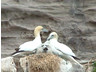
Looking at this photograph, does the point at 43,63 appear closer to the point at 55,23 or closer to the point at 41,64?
the point at 41,64

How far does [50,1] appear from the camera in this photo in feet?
19.4

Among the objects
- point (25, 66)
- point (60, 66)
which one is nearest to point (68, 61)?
point (60, 66)

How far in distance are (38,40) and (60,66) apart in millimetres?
474

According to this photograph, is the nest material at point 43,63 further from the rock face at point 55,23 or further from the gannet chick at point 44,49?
the rock face at point 55,23

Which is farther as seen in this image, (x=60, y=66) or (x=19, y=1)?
(x=19, y=1)

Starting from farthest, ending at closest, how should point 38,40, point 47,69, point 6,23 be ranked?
point 6,23 < point 38,40 < point 47,69

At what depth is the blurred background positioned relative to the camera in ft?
19.1

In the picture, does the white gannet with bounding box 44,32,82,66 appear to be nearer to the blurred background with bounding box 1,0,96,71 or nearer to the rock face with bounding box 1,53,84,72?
the rock face with bounding box 1,53,84,72

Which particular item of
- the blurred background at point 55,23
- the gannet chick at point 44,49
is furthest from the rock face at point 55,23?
the gannet chick at point 44,49

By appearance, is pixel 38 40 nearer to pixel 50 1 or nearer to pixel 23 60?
pixel 23 60

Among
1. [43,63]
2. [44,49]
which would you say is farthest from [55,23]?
[43,63]

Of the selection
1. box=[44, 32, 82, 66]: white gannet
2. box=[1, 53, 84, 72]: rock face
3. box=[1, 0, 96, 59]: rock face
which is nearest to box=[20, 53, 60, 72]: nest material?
box=[1, 53, 84, 72]: rock face

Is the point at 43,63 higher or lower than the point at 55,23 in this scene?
lower

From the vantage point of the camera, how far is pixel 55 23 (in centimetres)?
588
